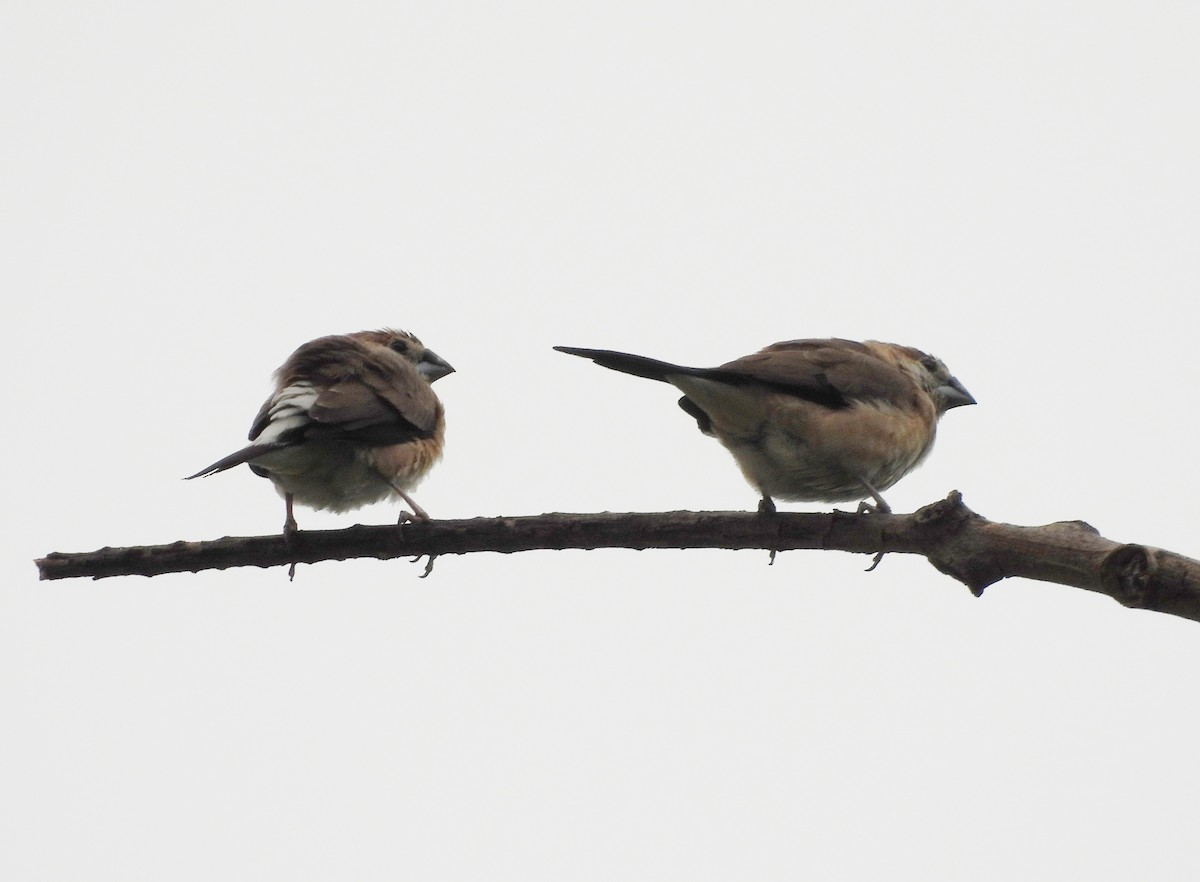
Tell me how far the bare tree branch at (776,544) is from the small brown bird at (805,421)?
833 mm

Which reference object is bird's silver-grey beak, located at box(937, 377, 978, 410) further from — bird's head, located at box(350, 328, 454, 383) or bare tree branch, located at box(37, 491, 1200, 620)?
bird's head, located at box(350, 328, 454, 383)

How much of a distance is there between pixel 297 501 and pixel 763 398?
2556 millimetres

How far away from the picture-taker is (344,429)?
213 inches

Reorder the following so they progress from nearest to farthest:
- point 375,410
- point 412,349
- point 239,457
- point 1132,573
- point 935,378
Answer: point 1132,573 → point 239,457 → point 375,410 → point 935,378 → point 412,349

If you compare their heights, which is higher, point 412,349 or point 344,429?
point 412,349

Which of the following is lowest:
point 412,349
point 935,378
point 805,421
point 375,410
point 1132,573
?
point 1132,573

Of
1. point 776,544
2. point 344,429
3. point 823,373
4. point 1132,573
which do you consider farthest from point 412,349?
point 1132,573

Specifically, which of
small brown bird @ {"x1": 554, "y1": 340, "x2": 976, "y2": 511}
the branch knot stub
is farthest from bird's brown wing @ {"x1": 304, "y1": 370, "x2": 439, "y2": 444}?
the branch knot stub

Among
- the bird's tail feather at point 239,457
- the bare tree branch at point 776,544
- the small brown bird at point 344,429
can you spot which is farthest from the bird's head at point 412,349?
the bare tree branch at point 776,544

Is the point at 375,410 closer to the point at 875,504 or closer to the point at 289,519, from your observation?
the point at 289,519

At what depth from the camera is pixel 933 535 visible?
11.7 ft

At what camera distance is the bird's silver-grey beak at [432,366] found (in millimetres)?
7281

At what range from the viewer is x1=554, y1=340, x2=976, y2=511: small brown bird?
192 inches

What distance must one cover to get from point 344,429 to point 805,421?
216cm
